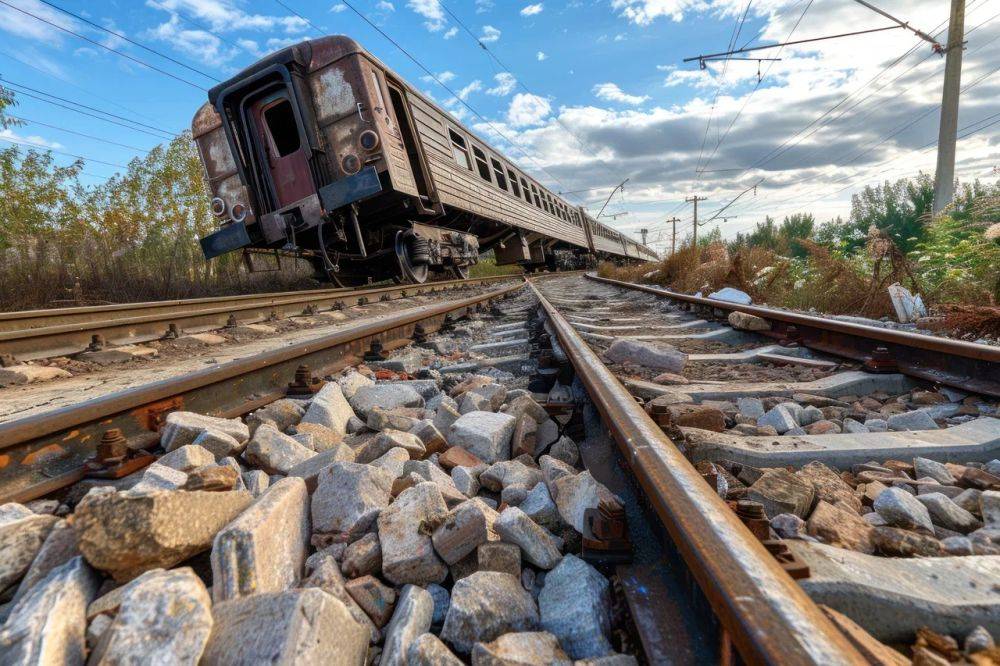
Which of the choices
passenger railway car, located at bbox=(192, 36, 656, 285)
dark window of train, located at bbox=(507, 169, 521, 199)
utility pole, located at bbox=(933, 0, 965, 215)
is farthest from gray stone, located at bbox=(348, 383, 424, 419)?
utility pole, located at bbox=(933, 0, 965, 215)

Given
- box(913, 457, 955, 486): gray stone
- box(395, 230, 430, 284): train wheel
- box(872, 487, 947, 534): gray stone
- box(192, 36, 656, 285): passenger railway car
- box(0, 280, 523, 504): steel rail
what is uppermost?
box(192, 36, 656, 285): passenger railway car

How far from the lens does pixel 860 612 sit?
0.87 meters

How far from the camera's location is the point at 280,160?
7660 millimetres

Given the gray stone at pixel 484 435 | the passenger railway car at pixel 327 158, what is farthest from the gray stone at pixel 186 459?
the passenger railway car at pixel 327 158

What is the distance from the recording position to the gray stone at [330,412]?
2.16 m

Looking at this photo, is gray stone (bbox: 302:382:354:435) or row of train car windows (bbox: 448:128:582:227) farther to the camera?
row of train car windows (bbox: 448:128:582:227)

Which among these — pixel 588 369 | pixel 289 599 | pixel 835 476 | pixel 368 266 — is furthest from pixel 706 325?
pixel 368 266

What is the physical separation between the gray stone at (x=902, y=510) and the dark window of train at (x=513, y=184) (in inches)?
487

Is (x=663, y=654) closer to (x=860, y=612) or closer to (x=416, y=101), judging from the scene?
(x=860, y=612)

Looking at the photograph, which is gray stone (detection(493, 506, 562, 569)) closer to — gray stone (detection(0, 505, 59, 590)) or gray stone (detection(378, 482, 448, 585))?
gray stone (detection(378, 482, 448, 585))

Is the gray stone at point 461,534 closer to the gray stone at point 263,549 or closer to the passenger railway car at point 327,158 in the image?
the gray stone at point 263,549

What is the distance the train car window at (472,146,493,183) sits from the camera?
10.7 m

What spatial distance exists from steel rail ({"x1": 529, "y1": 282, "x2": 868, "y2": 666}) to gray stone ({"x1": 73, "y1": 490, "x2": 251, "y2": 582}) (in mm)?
994

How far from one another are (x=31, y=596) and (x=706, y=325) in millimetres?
4831
